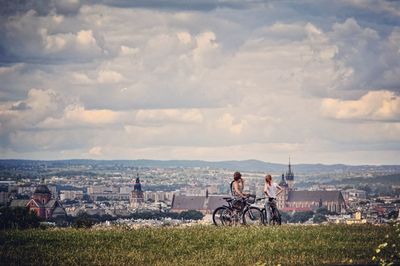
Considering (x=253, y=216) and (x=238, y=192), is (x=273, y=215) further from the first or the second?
(x=238, y=192)

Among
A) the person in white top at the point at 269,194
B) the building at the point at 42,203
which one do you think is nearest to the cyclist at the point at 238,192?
the person in white top at the point at 269,194

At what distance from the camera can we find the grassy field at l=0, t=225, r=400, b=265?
2248 cm

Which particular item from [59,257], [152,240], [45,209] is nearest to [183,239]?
[152,240]

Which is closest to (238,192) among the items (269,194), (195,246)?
(269,194)

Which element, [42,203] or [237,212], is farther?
[42,203]

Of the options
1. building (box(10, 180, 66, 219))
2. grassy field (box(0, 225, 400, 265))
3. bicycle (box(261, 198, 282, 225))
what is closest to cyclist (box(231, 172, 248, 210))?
bicycle (box(261, 198, 282, 225))

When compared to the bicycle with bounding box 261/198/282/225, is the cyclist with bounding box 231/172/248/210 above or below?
above

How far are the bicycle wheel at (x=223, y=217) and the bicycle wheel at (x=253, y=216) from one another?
20.5 inches

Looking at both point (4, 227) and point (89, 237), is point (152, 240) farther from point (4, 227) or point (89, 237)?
point (4, 227)

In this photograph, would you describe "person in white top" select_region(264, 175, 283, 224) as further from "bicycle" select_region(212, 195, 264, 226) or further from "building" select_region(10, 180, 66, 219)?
"building" select_region(10, 180, 66, 219)

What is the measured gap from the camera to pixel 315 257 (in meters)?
22.6

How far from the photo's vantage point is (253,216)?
30.1 meters

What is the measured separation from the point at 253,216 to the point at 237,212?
0.65 meters

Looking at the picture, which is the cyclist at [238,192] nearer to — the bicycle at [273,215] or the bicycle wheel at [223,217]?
the bicycle wheel at [223,217]
